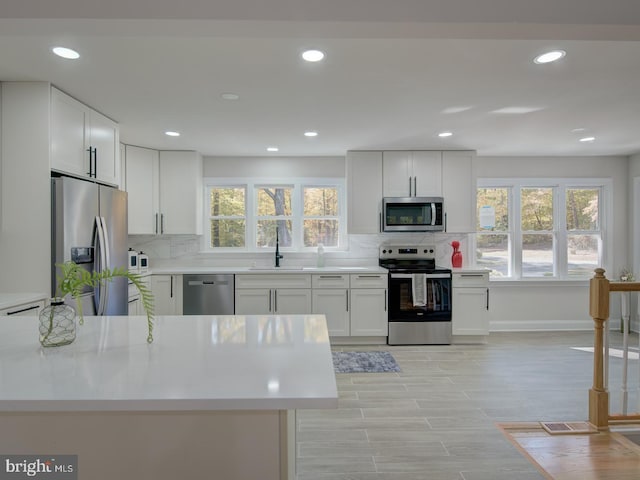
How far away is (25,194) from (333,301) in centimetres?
308

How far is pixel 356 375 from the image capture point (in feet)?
11.5

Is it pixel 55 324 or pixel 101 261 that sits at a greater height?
pixel 101 261

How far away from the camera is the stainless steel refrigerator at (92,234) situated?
2.63 m

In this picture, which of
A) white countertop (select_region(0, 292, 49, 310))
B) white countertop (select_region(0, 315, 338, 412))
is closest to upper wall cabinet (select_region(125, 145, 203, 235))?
white countertop (select_region(0, 292, 49, 310))

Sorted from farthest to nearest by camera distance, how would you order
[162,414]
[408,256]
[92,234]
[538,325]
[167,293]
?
[538,325]
[408,256]
[167,293]
[92,234]
[162,414]

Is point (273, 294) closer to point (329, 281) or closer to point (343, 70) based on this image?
point (329, 281)

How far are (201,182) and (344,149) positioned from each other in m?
→ 1.93

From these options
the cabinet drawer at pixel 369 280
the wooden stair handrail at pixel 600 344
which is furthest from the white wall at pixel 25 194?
the wooden stair handrail at pixel 600 344

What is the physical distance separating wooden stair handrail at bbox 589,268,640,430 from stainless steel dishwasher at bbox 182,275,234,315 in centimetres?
347

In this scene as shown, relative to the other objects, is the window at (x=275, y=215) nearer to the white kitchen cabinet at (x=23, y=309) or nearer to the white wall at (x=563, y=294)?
the white wall at (x=563, y=294)

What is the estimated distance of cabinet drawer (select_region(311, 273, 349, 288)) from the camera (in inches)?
177

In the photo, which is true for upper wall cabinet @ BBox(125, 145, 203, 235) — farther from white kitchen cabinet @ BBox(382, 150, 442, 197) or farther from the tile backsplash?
white kitchen cabinet @ BBox(382, 150, 442, 197)

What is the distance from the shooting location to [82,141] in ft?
9.86

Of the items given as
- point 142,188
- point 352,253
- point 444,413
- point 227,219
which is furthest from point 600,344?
point 142,188
